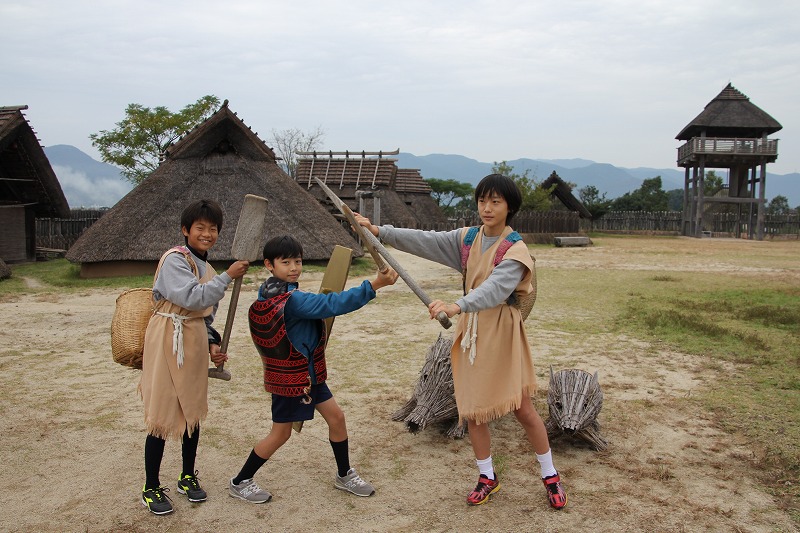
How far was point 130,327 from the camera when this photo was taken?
303 cm

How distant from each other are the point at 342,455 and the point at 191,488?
76cm

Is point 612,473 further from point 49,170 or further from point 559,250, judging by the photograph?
point 559,250

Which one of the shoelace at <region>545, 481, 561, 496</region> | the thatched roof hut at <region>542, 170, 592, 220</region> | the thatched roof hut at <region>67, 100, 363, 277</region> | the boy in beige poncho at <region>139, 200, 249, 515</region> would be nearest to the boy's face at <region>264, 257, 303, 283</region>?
the boy in beige poncho at <region>139, 200, 249, 515</region>

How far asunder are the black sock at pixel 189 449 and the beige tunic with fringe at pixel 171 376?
71 mm

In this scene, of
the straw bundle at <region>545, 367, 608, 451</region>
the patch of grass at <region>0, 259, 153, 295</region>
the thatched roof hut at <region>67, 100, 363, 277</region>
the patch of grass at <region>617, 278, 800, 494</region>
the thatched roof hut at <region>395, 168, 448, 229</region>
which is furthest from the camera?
the thatched roof hut at <region>395, 168, 448, 229</region>

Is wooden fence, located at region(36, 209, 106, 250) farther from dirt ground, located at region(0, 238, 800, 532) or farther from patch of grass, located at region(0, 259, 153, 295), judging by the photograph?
dirt ground, located at region(0, 238, 800, 532)

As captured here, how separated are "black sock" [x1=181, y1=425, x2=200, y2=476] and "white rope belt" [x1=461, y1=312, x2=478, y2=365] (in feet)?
4.54

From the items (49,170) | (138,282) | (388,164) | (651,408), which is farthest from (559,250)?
(651,408)

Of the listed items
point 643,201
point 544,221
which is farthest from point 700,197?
point 643,201

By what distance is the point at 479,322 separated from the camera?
10.1ft

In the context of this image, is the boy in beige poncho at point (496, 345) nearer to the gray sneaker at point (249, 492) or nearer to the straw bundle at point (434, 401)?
the straw bundle at point (434, 401)

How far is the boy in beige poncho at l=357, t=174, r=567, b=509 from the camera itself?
2.98m

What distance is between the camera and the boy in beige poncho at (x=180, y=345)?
2.88 metres

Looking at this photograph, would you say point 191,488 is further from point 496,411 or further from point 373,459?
point 496,411
